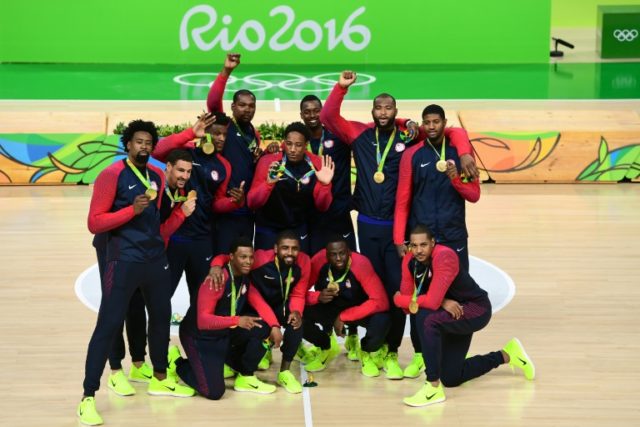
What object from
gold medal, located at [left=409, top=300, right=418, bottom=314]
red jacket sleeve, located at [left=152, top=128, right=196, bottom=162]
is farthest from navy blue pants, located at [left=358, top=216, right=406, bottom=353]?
red jacket sleeve, located at [left=152, top=128, right=196, bottom=162]

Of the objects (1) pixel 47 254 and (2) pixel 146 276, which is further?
(1) pixel 47 254

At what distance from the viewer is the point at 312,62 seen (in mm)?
21484

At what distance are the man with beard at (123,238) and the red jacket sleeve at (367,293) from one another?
1586 millimetres

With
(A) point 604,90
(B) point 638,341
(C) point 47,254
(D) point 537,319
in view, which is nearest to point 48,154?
(C) point 47,254

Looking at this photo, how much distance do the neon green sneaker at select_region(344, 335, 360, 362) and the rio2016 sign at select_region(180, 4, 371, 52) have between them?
39.5 ft

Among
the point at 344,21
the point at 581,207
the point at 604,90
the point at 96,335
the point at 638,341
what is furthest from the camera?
the point at 344,21

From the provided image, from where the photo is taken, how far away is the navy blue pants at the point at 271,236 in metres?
9.68

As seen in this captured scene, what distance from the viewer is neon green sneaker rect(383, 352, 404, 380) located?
368 inches

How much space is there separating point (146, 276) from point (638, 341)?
13.7 ft

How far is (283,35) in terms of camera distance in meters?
21.4

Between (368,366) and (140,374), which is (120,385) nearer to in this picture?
(140,374)

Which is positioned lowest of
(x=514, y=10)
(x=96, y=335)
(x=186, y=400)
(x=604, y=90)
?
(x=186, y=400)

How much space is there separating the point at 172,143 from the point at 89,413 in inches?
86.6

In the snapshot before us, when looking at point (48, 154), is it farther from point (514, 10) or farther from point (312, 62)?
point (514, 10)
